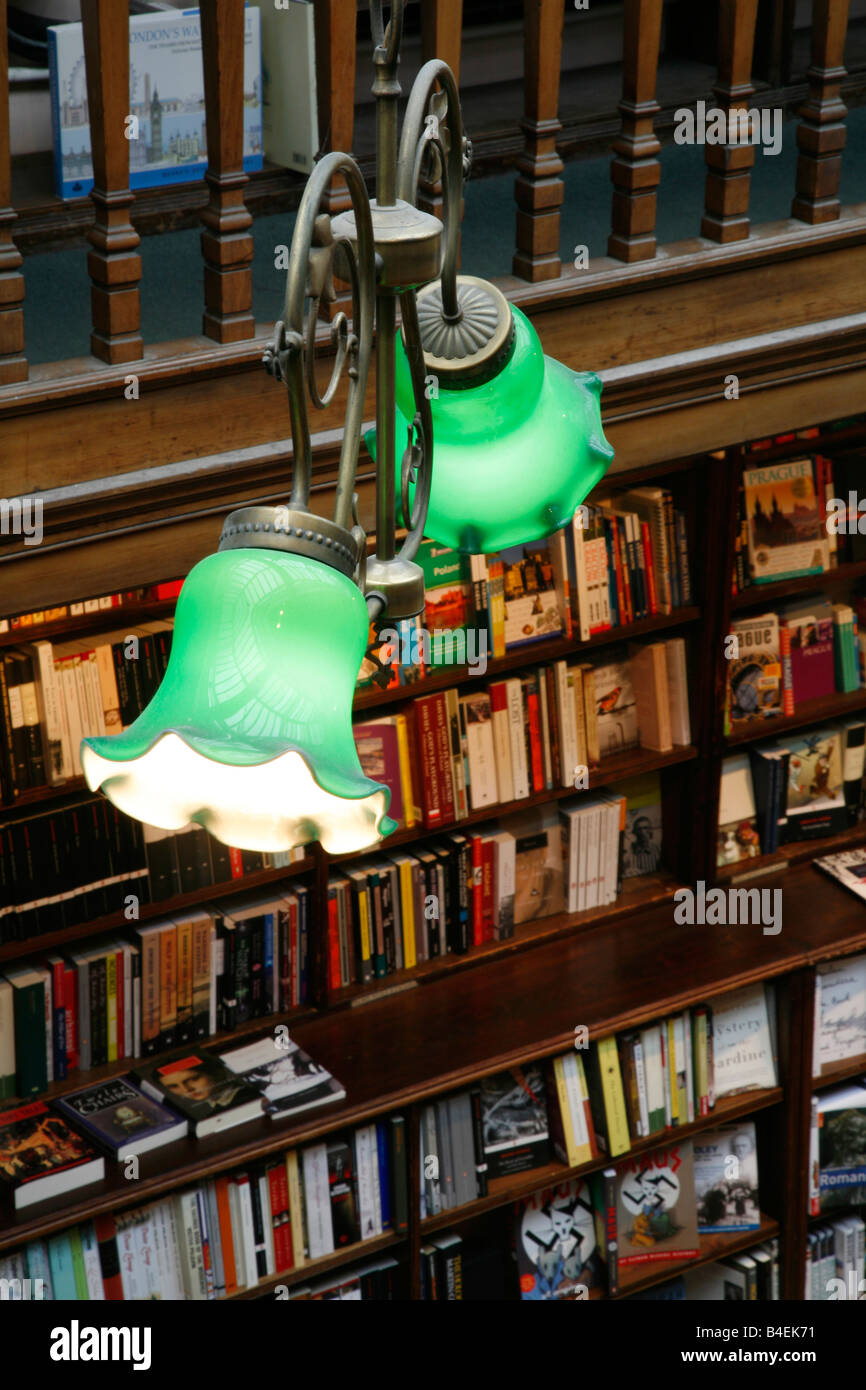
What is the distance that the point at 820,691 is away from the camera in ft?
13.5

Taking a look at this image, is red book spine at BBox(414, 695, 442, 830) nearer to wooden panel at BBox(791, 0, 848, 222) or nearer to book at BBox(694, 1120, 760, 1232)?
book at BBox(694, 1120, 760, 1232)

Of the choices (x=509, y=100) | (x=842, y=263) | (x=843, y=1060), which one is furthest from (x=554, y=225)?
(x=843, y=1060)

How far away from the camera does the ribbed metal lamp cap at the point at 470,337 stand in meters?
1.54

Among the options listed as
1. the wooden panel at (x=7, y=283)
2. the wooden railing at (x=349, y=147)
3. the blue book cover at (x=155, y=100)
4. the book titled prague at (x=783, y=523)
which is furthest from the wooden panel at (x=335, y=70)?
the book titled prague at (x=783, y=523)

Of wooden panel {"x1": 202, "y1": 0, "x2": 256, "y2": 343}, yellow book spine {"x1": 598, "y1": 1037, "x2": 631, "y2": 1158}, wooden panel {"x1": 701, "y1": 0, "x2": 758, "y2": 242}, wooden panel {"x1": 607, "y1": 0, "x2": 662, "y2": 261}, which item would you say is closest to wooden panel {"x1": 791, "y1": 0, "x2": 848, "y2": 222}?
wooden panel {"x1": 701, "y1": 0, "x2": 758, "y2": 242}

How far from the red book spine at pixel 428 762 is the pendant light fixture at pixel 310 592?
2.07 meters

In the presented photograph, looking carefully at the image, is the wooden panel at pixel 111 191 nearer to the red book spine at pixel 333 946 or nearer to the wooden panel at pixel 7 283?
the wooden panel at pixel 7 283

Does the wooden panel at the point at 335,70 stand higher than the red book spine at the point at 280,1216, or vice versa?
the wooden panel at the point at 335,70

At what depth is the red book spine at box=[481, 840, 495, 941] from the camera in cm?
375

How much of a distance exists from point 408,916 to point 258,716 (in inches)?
102

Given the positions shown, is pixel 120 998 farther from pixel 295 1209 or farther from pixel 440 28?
pixel 440 28
